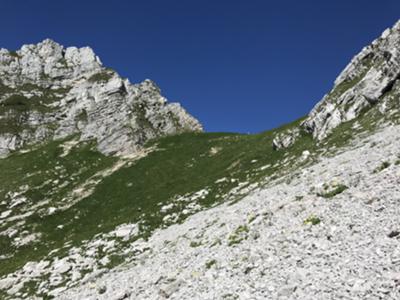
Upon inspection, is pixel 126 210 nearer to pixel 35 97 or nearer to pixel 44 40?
pixel 35 97

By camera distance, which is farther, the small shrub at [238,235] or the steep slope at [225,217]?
the small shrub at [238,235]

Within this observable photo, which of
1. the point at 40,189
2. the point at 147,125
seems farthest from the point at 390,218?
the point at 147,125

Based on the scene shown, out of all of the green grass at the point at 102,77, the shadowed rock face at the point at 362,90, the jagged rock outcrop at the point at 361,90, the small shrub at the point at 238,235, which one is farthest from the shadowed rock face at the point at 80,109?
the small shrub at the point at 238,235

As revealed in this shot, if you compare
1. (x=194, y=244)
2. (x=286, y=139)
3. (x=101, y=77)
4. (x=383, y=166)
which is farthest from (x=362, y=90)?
(x=101, y=77)

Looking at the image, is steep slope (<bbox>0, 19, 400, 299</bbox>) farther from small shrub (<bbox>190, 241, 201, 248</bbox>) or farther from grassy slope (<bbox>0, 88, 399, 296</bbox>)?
grassy slope (<bbox>0, 88, 399, 296</bbox>)

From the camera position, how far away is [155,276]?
2086cm

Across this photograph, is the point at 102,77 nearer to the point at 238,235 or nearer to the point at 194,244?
the point at 194,244

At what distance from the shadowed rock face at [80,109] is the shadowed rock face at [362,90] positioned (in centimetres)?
4111

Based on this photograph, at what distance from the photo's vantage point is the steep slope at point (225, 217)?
46.9 feet

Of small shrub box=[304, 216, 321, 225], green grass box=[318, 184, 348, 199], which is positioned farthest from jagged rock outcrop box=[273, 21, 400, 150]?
small shrub box=[304, 216, 321, 225]

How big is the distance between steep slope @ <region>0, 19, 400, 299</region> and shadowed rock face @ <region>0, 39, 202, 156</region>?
12658 millimetres

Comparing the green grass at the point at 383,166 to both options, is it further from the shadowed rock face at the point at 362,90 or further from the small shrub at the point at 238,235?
the shadowed rock face at the point at 362,90

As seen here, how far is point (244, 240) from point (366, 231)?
6.65 m

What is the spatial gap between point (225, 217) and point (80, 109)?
312 feet
